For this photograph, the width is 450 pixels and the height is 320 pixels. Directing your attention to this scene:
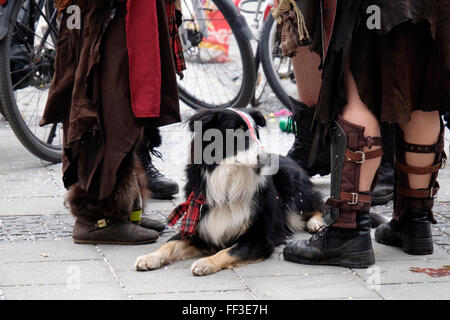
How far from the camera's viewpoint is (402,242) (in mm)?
3943

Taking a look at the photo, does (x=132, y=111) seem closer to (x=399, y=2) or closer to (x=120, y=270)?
(x=120, y=270)

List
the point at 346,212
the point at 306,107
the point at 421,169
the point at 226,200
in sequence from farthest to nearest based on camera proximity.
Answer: the point at 306,107 → the point at 226,200 → the point at 421,169 → the point at 346,212

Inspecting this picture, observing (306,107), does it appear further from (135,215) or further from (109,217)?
(109,217)

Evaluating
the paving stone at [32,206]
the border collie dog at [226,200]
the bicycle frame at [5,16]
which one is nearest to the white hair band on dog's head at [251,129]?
the border collie dog at [226,200]

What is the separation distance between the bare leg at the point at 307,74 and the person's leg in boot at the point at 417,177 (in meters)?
0.75

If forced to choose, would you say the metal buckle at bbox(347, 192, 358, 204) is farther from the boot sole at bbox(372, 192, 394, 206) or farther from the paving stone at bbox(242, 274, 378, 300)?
the boot sole at bbox(372, 192, 394, 206)

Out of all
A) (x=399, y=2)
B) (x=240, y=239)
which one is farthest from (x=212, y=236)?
(x=399, y=2)

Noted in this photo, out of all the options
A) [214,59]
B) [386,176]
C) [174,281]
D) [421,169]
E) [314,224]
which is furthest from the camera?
[214,59]

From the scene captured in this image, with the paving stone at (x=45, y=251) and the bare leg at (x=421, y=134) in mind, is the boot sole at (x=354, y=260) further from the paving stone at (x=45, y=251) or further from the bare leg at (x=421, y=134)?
the paving stone at (x=45, y=251)

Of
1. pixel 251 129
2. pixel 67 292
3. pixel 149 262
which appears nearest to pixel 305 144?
pixel 251 129

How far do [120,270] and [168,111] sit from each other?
82cm

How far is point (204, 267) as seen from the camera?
3605 mm

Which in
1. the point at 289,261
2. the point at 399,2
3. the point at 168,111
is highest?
the point at 399,2

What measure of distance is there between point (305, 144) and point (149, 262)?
150 cm
